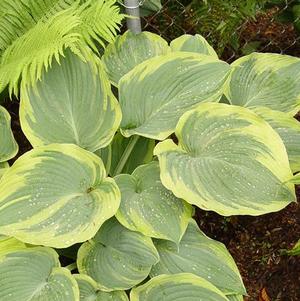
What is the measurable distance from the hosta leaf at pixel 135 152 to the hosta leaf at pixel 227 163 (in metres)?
0.20

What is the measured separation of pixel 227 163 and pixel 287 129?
27cm

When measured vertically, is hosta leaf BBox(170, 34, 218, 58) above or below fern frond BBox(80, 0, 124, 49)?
below

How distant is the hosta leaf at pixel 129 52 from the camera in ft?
5.73

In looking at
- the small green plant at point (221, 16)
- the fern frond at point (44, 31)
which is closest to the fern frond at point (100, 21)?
the fern frond at point (44, 31)

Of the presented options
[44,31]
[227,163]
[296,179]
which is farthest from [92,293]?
[44,31]

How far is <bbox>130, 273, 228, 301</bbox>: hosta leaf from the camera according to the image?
142 centimetres

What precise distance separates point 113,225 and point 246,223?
0.56 m

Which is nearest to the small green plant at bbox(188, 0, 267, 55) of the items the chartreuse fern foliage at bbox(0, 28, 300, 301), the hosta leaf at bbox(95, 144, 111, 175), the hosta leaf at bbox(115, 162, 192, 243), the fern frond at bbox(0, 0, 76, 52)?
the chartreuse fern foliage at bbox(0, 28, 300, 301)

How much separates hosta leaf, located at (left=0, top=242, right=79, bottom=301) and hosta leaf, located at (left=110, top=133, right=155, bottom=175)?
0.37 metres

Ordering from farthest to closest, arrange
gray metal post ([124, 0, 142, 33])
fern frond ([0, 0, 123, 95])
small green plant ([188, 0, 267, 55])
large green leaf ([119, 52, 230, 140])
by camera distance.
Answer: small green plant ([188, 0, 267, 55]) < gray metal post ([124, 0, 142, 33]) < large green leaf ([119, 52, 230, 140]) < fern frond ([0, 0, 123, 95])

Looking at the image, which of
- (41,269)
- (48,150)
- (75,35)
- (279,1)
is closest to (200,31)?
(279,1)

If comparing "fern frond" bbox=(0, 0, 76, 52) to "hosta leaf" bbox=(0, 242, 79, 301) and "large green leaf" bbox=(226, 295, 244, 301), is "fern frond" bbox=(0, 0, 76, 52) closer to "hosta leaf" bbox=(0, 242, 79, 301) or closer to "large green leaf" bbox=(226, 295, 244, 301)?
"hosta leaf" bbox=(0, 242, 79, 301)

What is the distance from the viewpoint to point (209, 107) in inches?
61.1

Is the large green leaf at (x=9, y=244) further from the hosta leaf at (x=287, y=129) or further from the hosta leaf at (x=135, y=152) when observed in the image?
the hosta leaf at (x=287, y=129)
